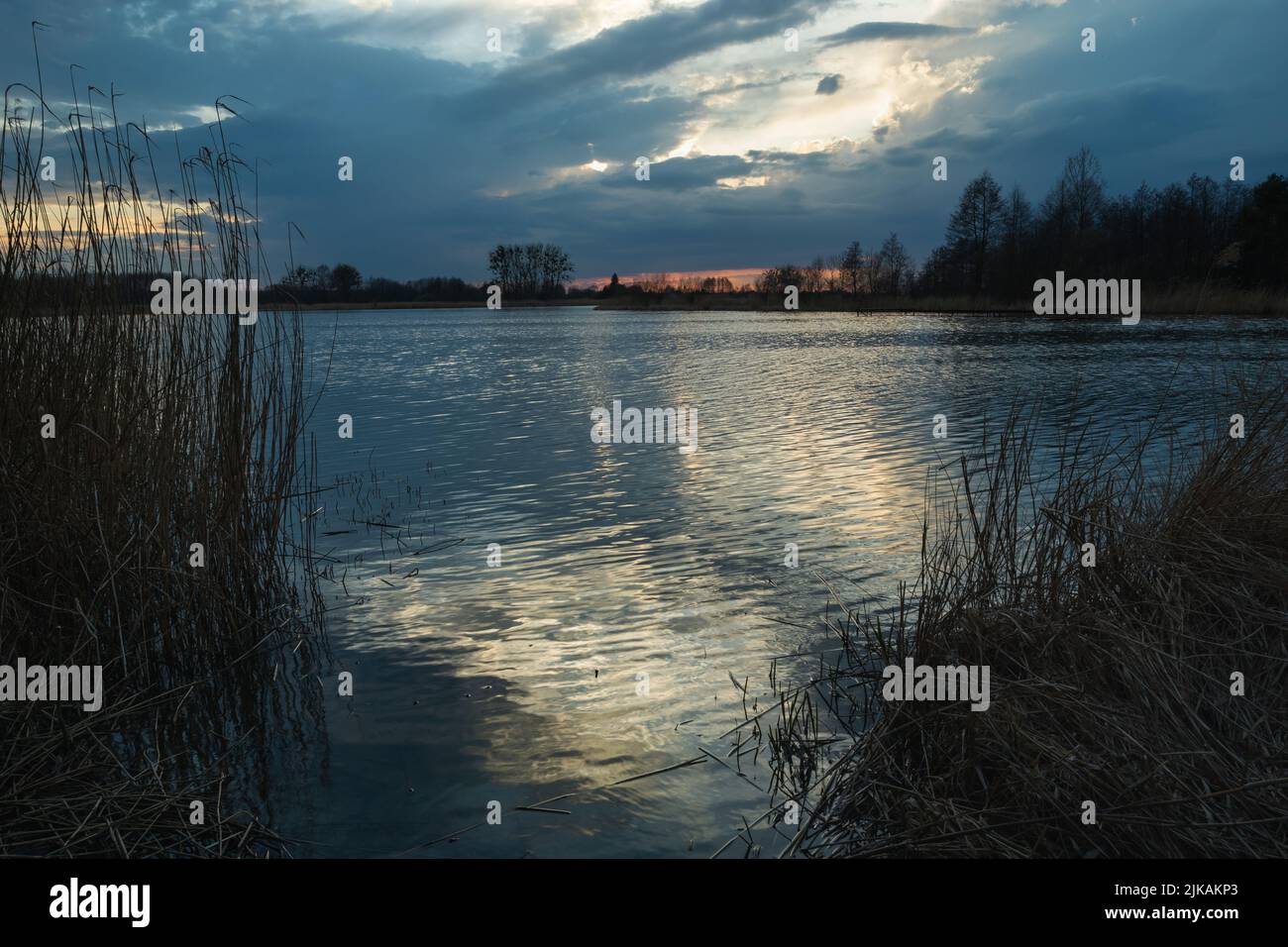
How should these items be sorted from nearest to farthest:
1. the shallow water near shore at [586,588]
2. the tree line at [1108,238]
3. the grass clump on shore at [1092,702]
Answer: the grass clump on shore at [1092,702], the shallow water near shore at [586,588], the tree line at [1108,238]

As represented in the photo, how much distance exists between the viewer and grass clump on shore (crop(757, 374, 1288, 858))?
3201 mm

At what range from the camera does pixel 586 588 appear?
675cm

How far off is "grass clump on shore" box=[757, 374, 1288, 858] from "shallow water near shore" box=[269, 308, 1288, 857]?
1.63ft

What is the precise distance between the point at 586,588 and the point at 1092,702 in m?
3.99

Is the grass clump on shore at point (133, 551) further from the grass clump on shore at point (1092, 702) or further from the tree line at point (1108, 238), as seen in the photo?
the tree line at point (1108, 238)

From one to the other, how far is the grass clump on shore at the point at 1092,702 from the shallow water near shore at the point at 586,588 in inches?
19.6

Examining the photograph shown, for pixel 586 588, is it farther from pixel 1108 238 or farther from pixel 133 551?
pixel 1108 238

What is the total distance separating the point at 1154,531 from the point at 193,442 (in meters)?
6.27

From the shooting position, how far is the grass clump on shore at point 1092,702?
3.20 meters

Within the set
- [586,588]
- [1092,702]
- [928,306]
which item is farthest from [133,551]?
[928,306]

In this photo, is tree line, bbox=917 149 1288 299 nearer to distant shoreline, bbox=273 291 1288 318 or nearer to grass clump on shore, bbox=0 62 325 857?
distant shoreline, bbox=273 291 1288 318

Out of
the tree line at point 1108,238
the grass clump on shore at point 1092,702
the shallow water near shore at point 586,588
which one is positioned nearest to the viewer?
the grass clump on shore at point 1092,702

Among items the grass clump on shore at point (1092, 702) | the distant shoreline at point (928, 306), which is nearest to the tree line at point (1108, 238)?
the distant shoreline at point (928, 306)
